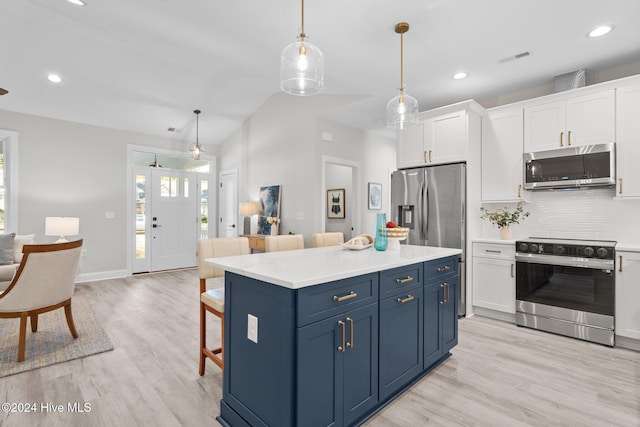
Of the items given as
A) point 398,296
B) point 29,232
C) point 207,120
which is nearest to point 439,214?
point 398,296

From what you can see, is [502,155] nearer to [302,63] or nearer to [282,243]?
[282,243]

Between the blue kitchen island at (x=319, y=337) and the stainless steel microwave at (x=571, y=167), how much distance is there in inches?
87.3

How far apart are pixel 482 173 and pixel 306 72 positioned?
2.95 m

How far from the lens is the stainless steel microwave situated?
124 inches

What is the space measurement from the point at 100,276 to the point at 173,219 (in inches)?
63.7

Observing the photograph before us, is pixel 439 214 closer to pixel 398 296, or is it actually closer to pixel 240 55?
pixel 398 296

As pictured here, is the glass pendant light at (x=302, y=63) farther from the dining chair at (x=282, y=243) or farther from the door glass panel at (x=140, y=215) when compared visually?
the door glass panel at (x=140, y=215)

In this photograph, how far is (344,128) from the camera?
5410 millimetres

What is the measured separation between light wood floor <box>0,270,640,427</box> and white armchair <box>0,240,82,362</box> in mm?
560

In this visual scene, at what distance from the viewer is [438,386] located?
2.30 meters

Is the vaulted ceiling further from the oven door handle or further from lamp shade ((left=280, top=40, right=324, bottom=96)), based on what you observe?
the oven door handle

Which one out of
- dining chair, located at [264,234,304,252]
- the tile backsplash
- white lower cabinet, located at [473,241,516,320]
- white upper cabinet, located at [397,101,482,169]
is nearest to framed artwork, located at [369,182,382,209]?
white upper cabinet, located at [397,101,482,169]

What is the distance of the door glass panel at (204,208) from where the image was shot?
279 inches

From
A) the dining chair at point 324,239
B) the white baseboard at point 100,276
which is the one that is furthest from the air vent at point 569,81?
the white baseboard at point 100,276
